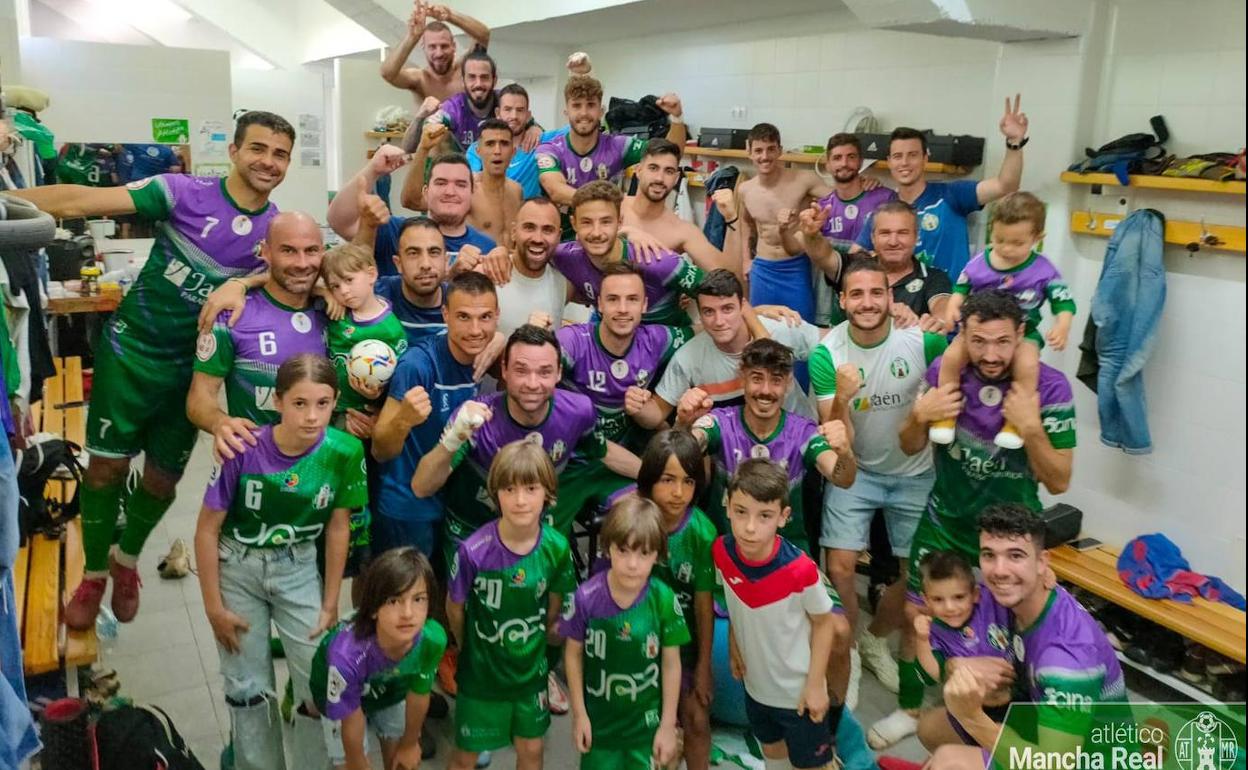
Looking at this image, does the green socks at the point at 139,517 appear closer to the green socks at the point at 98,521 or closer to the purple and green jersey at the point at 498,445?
the green socks at the point at 98,521

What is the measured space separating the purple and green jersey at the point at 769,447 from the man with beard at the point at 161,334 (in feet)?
5.10

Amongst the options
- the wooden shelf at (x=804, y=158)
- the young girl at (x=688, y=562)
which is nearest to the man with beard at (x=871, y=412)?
the young girl at (x=688, y=562)

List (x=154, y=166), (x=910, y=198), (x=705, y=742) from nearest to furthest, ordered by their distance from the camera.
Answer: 1. (x=705, y=742)
2. (x=910, y=198)
3. (x=154, y=166)

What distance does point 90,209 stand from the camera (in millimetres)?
2918

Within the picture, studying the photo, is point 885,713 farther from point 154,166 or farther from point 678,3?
point 154,166

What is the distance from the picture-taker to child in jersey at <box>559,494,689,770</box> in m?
2.59

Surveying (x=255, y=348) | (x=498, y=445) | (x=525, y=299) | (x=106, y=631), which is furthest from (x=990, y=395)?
(x=106, y=631)

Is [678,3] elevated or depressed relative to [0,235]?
elevated

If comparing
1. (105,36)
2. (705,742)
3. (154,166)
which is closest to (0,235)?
(705,742)

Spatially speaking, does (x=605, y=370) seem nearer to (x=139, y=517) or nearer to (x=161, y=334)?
(x=161, y=334)

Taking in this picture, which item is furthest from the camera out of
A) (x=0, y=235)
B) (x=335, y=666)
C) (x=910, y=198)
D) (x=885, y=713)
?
(x=910, y=198)

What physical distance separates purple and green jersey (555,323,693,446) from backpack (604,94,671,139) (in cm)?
246

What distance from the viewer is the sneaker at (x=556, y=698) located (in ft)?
11.4

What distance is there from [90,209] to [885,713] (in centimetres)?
310
